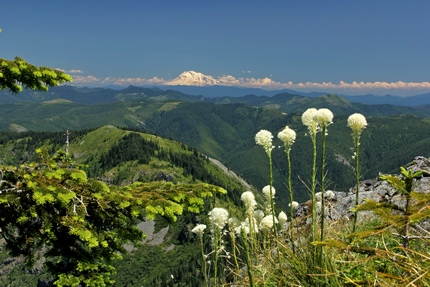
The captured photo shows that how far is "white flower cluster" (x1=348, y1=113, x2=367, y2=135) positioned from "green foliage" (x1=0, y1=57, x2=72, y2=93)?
313 inches

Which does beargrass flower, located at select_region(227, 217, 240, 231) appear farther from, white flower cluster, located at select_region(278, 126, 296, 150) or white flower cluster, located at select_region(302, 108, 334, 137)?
white flower cluster, located at select_region(302, 108, 334, 137)

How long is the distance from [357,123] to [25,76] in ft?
28.3

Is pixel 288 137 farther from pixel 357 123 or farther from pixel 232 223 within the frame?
pixel 232 223

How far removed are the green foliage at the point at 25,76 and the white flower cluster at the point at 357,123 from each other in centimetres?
794

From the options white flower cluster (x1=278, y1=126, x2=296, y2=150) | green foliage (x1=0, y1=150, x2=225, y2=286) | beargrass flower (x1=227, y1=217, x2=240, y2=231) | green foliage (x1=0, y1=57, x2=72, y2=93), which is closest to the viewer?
white flower cluster (x1=278, y1=126, x2=296, y2=150)

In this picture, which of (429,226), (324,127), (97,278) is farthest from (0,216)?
(429,226)

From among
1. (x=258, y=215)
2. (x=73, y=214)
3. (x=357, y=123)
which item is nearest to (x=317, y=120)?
(x=357, y=123)

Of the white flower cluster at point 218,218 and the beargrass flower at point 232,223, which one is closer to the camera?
the white flower cluster at point 218,218

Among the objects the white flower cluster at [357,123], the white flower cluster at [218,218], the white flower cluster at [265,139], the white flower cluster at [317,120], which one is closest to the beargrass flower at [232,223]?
the white flower cluster at [218,218]

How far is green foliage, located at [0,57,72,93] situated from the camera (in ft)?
27.5

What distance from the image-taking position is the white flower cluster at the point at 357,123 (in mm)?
4898

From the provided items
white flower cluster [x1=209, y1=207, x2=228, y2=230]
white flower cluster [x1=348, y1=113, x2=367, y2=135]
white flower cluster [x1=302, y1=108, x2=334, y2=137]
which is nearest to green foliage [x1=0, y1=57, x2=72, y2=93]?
white flower cluster [x1=209, y1=207, x2=228, y2=230]

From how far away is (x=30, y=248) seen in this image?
8.14m

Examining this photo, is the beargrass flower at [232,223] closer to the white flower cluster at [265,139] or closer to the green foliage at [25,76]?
the white flower cluster at [265,139]
